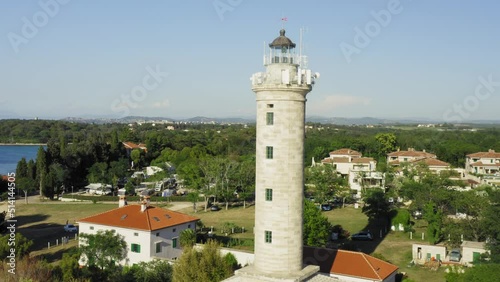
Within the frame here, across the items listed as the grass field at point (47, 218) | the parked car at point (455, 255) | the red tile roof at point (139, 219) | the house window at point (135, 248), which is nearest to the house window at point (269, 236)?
the red tile roof at point (139, 219)

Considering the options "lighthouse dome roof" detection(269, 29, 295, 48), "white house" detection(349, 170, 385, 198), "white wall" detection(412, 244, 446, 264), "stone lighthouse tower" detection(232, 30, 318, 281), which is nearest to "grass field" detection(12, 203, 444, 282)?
"white wall" detection(412, 244, 446, 264)

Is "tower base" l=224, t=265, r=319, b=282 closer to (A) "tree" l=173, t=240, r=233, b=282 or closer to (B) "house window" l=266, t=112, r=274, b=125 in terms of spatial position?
(A) "tree" l=173, t=240, r=233, b=282

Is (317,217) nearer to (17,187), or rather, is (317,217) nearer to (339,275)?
(339,275)

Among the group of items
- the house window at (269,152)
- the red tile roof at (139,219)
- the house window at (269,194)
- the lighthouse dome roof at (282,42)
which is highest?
the lighthouse dome roof at (282,42)

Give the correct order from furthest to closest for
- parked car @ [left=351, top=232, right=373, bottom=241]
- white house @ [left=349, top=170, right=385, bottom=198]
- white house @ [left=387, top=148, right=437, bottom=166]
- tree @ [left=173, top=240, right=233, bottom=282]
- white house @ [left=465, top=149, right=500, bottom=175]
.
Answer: white house @ [left=387, top=148, right=437, bottom=166], white house @ [left=465, top=149, right=500, bottom=175], white house @ [left=349, top=170, right=385, bottom=198], parked car @ [left=351, top=232, right=373, bottom=241], tree @ [left=173, top=240, right=233, bottom=282]

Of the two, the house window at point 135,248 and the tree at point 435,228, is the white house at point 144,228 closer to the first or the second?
the house window at point 135,248

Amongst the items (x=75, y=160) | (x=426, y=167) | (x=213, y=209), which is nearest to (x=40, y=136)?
(x=75, y=160)
